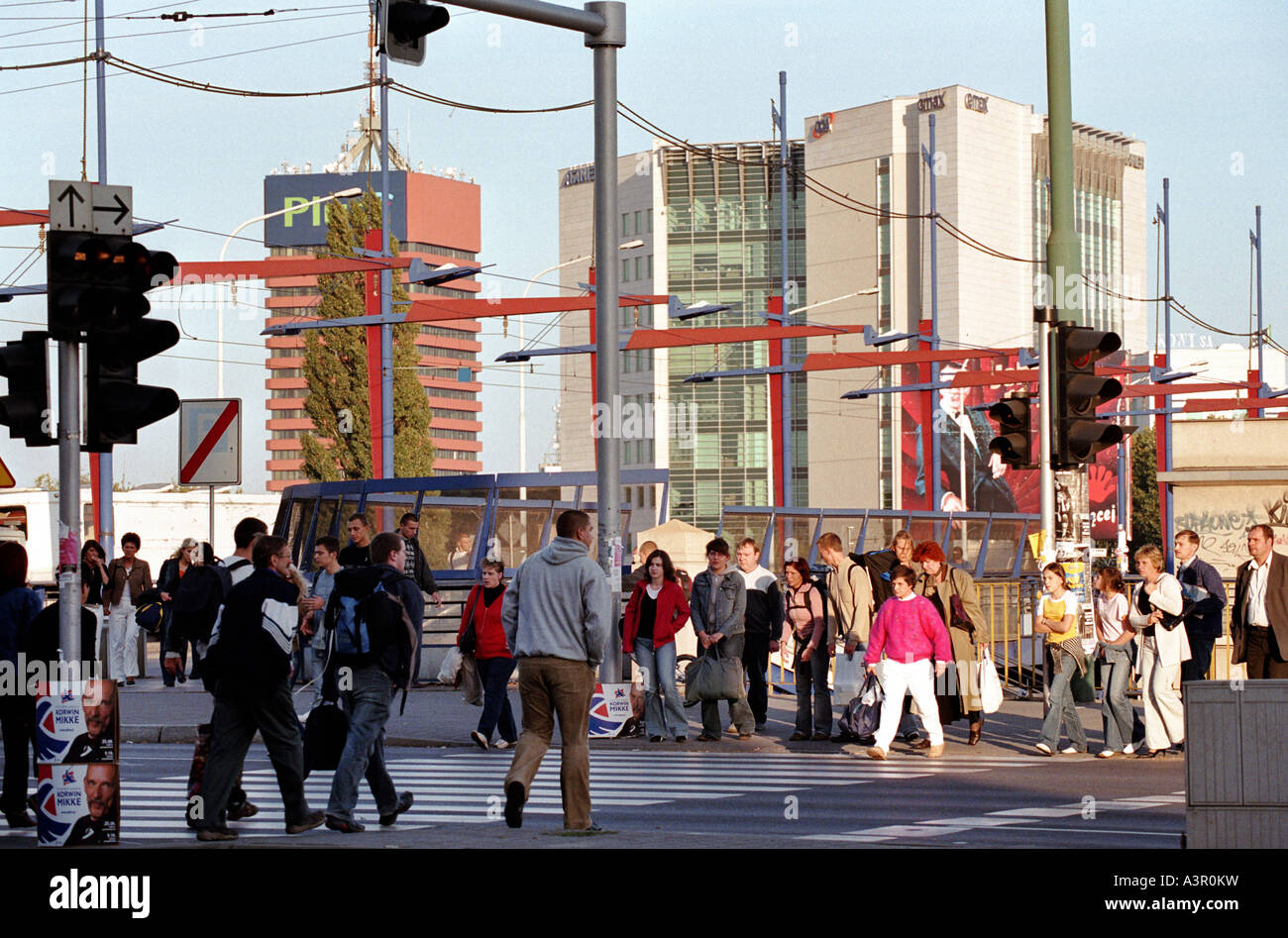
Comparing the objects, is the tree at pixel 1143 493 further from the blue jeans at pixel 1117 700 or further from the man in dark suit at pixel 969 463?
the blue jeans at pixel 1117 700

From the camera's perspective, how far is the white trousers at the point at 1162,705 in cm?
1584

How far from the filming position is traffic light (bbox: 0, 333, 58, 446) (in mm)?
9859

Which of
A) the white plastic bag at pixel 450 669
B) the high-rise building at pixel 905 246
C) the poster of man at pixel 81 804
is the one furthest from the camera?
the high-rise building at pixel 905 246

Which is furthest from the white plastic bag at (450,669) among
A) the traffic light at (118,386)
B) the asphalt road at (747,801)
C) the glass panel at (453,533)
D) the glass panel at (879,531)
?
the glass panel at (879,531)

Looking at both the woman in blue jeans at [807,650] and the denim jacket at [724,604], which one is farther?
the woman in blue jeans at [807,650]

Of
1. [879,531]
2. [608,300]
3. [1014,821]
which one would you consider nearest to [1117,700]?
[1014,821]

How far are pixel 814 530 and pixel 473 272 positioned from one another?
9891 millimetres

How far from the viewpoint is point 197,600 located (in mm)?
16031

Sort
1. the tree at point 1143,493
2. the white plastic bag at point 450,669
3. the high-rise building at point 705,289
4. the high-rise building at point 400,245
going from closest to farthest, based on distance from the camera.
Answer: the white plastic bag at point 450,669, the high-rise building at point 705,289, the tree at point 1143,493, the high-rise building at point 400,245

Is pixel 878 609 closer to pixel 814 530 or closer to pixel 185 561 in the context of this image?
pixel 185 561

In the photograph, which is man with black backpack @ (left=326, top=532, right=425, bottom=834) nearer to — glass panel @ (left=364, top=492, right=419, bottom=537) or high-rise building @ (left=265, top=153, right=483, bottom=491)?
glass panel @ (left=364, top=492, right=419, bottom=537)

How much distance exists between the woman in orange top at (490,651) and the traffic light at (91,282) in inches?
271

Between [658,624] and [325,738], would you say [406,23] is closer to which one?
[325,738]

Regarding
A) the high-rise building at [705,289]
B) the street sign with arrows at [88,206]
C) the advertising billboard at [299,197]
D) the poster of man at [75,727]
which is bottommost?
the poster of man at [75,727]
